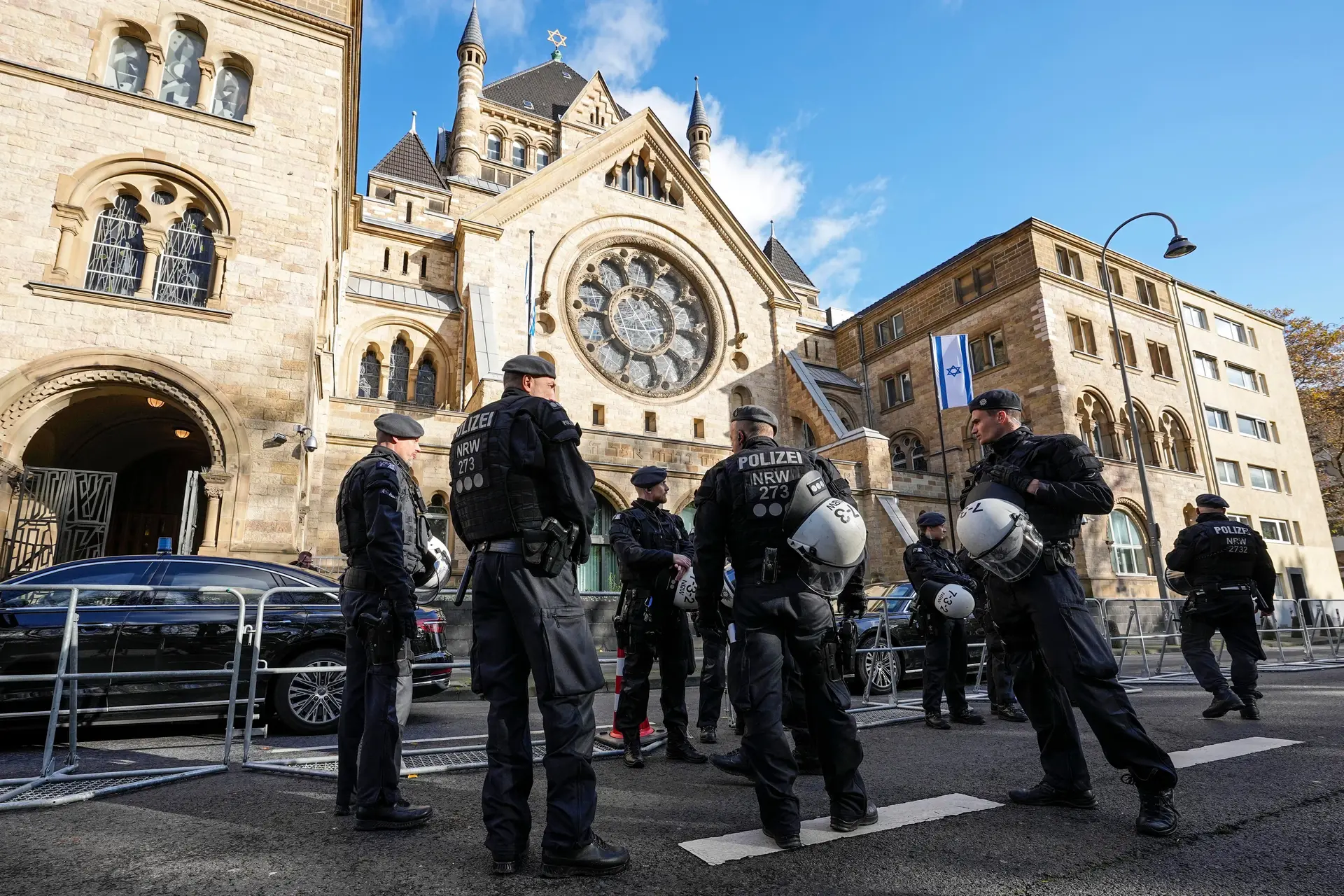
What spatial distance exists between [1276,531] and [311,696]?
36.3 m

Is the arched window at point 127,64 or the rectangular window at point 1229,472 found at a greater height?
the arched window at point 127,64

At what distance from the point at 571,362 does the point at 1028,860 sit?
20539mm

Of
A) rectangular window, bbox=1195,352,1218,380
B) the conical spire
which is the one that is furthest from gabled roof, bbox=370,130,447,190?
rectangular window, bbox=1195,352,1218,380

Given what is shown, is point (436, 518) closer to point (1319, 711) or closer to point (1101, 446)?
point (1319, 711)

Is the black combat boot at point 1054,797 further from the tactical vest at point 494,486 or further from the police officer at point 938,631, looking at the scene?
the tactical vest at point 494,486

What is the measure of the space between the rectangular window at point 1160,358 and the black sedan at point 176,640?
3067cm

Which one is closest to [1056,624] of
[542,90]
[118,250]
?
[118,250]

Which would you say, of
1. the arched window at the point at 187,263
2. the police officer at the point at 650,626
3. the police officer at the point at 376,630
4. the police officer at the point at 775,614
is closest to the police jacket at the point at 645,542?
the police officer at the point at 650,626

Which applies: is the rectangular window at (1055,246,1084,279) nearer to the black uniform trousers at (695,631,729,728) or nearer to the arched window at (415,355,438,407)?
the arched window at (415,355,438,407)

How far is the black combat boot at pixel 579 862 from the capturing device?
2.70 m

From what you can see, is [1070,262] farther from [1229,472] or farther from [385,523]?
[385,523]

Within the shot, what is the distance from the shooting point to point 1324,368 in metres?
36.8

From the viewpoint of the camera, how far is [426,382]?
22.4 metres

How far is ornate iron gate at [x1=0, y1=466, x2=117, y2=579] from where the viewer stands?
10.8 meters
